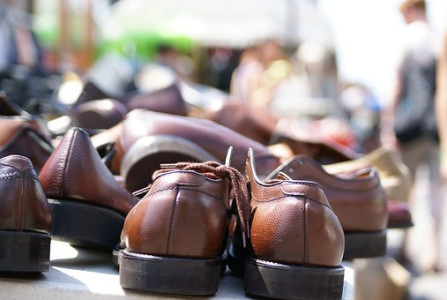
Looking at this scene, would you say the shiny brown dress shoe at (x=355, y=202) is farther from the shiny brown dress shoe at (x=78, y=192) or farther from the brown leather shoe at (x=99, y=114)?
the brown leather shoe at (x=99, y=114)

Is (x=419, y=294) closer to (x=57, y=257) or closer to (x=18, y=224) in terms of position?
(x=57, y=257)

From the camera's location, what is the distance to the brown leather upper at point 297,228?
168 centimetres

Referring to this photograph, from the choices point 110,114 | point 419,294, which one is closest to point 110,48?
point 419,294

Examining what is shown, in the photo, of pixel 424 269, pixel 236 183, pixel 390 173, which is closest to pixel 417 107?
pixel 424 269

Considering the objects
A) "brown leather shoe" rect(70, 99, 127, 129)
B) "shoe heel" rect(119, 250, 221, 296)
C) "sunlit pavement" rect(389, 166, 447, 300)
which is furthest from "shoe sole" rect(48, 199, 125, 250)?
"sunlit pavement" rect(389, 166, 447, 300)

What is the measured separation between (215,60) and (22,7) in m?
5.48

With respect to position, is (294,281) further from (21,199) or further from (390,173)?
(390,173)

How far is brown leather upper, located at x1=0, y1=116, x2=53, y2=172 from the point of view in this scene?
7.06ft

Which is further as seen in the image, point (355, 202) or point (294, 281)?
point (355, 202)

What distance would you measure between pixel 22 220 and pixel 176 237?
13.2 inches

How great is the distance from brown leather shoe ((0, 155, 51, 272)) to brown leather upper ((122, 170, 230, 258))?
0.61 feet

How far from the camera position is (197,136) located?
2322 millimetres

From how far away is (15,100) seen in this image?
149 inches

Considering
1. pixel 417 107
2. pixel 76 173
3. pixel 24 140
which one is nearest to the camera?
pixel 76 173
